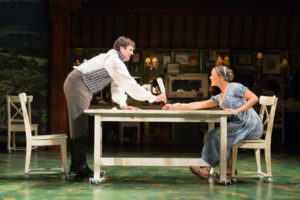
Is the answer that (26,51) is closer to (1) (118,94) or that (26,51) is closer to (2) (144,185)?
(1) (118,94)

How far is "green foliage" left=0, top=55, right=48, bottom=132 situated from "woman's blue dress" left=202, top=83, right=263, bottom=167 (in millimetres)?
4564

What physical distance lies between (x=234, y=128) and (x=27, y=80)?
199 inches

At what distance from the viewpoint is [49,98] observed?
876cm

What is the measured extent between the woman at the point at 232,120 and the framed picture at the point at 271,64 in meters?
6.31

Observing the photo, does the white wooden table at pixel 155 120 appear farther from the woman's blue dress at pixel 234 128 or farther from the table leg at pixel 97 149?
the woman's blue dress at pixel 234 128

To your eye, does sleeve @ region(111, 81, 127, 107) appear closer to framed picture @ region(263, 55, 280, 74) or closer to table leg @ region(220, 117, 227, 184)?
table leg @ region(220, 117, 227, 184)

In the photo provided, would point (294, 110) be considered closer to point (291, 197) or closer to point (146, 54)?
point (146, 54)

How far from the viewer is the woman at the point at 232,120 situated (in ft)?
16.5

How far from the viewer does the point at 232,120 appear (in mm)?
5238

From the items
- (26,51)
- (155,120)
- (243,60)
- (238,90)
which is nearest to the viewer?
(155,120)

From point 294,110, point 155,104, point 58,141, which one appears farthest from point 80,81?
point 294,110

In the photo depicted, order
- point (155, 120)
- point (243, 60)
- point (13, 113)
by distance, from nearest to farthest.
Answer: point (155, 120) → point (13, 113) → point (243, 60)

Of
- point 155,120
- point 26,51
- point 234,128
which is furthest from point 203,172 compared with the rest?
point 26,51

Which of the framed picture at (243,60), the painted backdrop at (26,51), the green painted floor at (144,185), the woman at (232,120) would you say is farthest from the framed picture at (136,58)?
the woman at (232,120)
